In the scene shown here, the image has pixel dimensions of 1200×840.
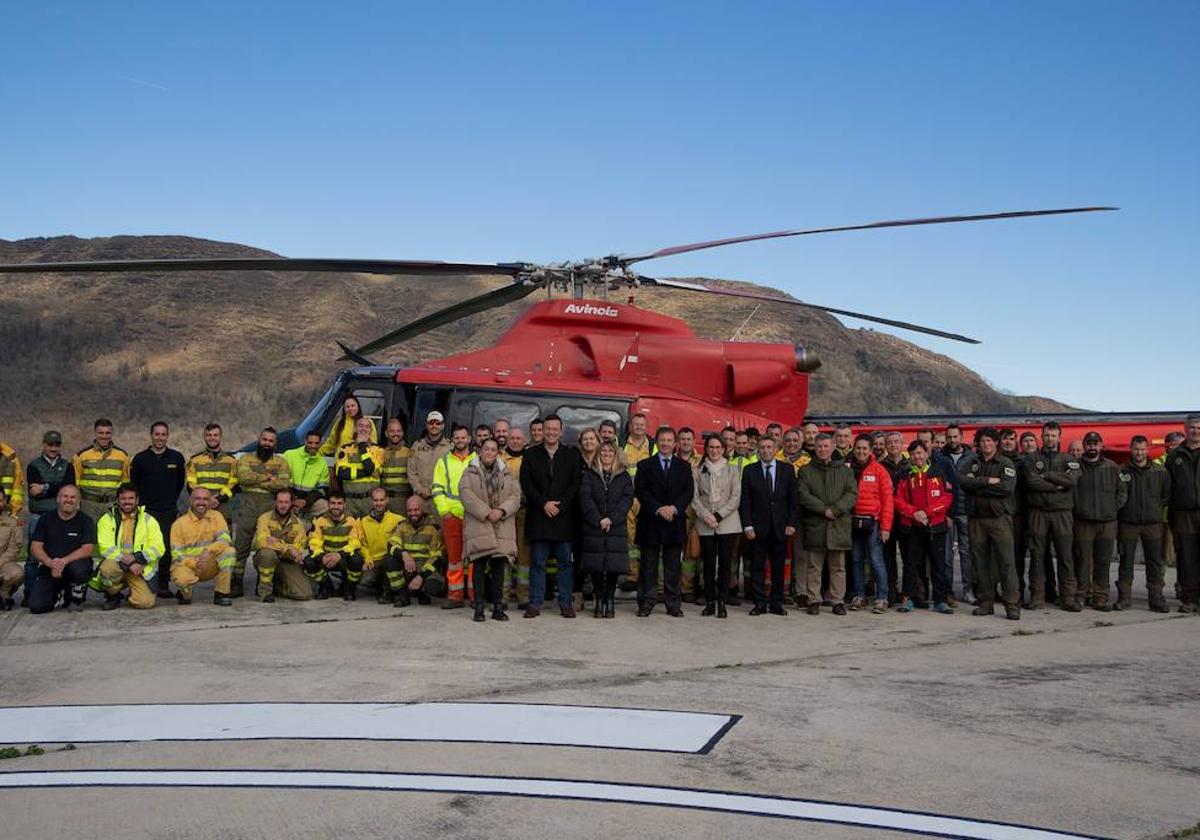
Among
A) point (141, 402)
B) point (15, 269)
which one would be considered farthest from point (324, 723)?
point (141, 402)

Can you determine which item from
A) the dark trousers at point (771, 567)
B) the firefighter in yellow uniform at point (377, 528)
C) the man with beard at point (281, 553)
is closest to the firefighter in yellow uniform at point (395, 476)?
the firefighter in yellow uniform at point (377, 528)

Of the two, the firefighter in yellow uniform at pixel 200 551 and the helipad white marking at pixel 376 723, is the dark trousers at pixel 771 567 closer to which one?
the helipad white marking at pixel 376 723

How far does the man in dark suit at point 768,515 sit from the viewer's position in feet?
31.1

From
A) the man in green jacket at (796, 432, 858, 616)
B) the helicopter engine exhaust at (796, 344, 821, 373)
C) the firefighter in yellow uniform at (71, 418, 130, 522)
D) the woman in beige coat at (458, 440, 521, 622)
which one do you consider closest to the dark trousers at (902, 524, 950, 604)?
the man in green jacket at (796, 432, 858, 616)

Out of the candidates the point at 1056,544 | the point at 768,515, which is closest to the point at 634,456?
the point at 768,515

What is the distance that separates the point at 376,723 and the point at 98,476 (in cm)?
609

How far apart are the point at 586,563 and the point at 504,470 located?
1071 mm

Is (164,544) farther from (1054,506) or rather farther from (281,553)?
(1054,506)

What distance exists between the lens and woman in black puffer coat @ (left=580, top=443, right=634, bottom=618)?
8.96m

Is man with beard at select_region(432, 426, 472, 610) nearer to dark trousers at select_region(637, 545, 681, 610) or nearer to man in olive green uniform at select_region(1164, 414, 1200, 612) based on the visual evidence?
dark trousers at select_region(637, 545, 681, 610)

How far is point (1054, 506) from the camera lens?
33.0 feet

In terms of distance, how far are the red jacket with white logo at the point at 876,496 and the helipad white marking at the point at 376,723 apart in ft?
16.2

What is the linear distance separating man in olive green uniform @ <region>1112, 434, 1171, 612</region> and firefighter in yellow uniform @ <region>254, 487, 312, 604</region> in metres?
7.81

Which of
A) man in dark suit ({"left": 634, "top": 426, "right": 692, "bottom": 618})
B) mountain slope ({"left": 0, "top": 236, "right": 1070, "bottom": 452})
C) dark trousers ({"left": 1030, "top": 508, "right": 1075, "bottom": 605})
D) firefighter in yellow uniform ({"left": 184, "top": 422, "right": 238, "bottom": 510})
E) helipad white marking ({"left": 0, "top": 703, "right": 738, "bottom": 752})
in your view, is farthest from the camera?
mountain slope ({"left": 0, "top": 236, "right": 1070, "bottom": 452})
